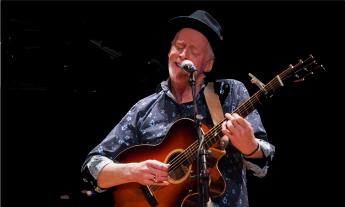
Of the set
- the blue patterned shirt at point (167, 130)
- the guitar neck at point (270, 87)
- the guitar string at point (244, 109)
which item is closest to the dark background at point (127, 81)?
the blue patterned shirt at point (167, 130)

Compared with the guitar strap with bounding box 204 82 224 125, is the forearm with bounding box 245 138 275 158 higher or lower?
lower

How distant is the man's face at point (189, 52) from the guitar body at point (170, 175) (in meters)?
0.35

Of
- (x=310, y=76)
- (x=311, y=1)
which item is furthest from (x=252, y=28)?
(x=310, y=76)

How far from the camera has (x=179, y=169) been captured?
2.57 meters

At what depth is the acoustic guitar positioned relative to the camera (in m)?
2.40

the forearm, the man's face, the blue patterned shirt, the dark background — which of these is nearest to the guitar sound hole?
the blue patterned shirt

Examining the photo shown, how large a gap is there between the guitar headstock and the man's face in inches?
21.9

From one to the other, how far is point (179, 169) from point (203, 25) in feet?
2.86

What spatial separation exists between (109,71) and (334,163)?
2225mm

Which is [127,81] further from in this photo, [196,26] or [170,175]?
[170,175]

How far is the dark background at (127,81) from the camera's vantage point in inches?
151

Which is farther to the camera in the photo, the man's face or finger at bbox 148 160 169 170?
the man's face

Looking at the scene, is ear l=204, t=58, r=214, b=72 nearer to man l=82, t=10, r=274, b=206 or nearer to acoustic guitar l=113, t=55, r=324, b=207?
man l=82, t=10, r=274, b=206

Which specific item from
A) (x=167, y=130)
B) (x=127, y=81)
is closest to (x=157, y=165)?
(x=167, y=130)
